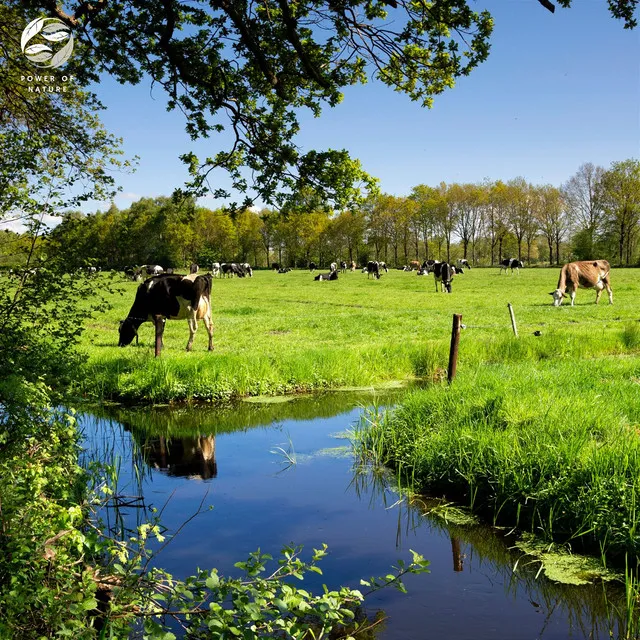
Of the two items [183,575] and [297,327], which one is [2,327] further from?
[297,327]

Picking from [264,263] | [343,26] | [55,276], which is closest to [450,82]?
[343,26]

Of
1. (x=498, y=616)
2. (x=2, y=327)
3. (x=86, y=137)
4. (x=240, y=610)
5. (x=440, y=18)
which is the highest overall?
(x=440, y=18)

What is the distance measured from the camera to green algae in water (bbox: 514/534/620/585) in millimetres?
5318

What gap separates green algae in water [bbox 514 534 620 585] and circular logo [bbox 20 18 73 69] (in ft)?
32.0

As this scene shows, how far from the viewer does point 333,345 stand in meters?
16.9

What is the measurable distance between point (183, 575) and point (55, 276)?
400cm

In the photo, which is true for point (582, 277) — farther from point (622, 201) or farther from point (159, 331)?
point (622, 201)

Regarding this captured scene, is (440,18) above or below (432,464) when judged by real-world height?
above

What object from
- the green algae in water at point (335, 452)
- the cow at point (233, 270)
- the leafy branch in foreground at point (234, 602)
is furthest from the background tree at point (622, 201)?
the leafy branch in foreground at point (234, 602)

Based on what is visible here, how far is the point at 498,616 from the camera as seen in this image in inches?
191

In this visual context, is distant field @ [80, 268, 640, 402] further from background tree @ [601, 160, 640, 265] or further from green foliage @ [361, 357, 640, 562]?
background tree @ [601, 160, 640, 265]

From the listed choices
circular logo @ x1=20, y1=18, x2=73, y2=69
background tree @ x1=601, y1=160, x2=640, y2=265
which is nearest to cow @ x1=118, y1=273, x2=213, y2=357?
circular logo @ x1=20, y1=18, x2=73, y2=69

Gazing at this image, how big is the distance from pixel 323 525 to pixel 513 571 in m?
2.05

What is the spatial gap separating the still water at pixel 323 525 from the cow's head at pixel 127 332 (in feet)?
19.5
